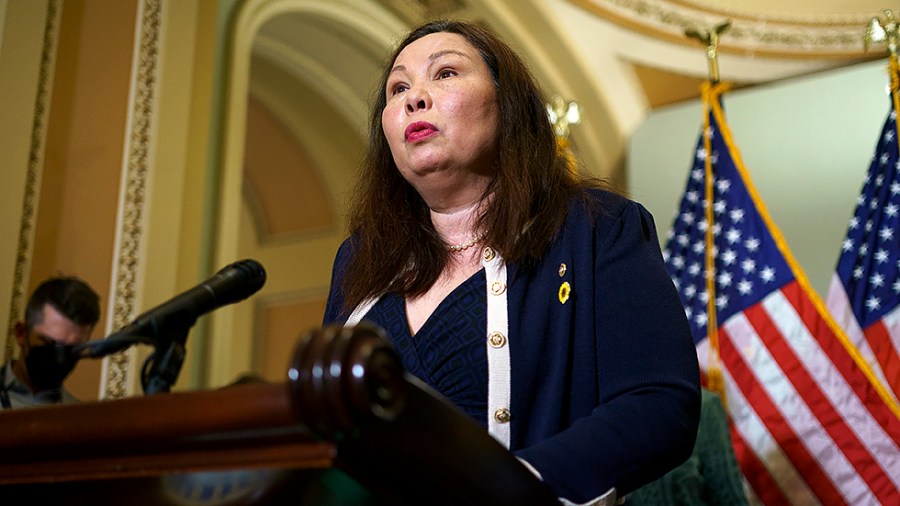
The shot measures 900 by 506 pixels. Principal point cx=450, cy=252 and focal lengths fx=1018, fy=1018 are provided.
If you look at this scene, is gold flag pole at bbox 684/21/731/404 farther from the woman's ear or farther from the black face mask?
the black face mask

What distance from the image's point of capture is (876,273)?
13.5ft

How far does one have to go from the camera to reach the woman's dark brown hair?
1.31 metres

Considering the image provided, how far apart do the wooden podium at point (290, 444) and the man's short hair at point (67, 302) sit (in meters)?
2.12

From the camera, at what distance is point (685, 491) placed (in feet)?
11.0

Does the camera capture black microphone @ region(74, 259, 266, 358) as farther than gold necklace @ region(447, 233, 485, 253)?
No

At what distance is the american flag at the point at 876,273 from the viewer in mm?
3918

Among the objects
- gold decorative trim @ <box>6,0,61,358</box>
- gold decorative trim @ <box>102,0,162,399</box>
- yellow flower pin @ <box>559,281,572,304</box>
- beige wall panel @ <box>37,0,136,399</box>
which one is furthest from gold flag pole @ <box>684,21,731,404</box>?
yellow flower pin @ <box>559,281,572,304</box>

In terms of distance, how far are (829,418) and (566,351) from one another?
2.98 m

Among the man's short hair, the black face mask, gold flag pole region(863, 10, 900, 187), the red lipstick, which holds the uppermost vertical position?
the man's short hair

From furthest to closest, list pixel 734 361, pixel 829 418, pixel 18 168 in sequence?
pixel 734 361, pixel 829 418, pixel 18 168

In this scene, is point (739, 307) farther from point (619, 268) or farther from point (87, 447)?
point (87, 447)

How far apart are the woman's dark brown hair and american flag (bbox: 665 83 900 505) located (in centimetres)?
268

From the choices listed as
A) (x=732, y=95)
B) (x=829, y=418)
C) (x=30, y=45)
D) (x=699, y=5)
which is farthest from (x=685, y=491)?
(x=699, y=5)

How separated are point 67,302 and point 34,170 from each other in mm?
682
